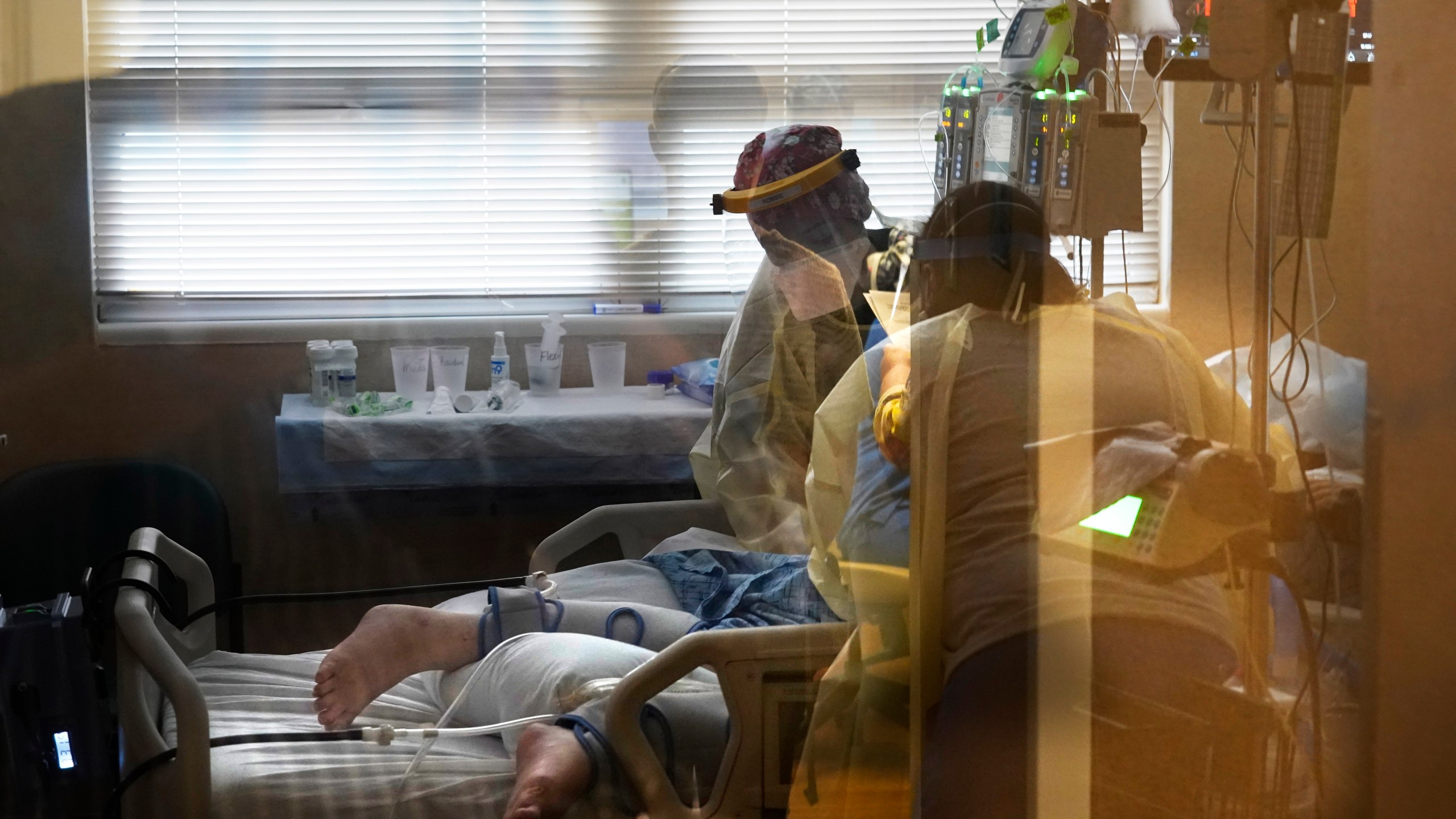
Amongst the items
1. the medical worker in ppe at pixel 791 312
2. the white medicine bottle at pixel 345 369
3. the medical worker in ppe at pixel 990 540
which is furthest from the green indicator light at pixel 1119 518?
the white medicine bottle at pixel 345 369

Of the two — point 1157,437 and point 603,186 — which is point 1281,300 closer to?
point 1157,437

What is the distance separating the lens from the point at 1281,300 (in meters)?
0.60

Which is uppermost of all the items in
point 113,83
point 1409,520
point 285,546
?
point 113,83

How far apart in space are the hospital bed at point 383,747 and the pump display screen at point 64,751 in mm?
36

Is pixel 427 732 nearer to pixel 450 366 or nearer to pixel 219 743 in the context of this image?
pixel 219 743

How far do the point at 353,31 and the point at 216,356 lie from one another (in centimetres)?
38

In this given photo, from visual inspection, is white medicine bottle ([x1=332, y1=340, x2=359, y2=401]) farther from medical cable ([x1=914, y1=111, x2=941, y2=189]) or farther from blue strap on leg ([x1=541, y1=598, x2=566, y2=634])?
medical cable ([x1=914, y1=111, x2=941, y2=189])

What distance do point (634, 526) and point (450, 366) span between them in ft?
0.88

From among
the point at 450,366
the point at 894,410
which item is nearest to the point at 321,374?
the point at 450,366

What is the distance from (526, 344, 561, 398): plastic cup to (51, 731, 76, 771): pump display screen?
508 mm

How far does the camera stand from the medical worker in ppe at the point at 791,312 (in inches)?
33.0

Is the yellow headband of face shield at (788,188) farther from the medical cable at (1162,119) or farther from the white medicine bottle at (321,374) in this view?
the white medicine bottle at (321,374)

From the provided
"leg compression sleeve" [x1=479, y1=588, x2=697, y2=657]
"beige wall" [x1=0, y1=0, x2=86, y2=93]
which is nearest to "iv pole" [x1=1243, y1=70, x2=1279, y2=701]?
"leg compression sleeve" [x1=479, y1=588, x2=697, y2=657]

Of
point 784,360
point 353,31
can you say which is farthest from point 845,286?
point 353,31
